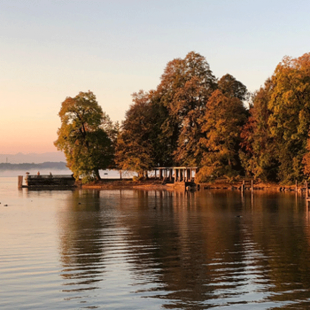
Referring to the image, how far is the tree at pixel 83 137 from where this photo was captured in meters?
85.9

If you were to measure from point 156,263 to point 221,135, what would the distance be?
5808cm

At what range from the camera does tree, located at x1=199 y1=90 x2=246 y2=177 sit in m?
75.8

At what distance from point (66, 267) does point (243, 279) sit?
6605 mm

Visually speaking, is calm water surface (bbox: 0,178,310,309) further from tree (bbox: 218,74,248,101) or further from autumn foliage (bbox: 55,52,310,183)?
tree (bbox: 218,74,248,101)

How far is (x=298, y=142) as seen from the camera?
6575 centimetres

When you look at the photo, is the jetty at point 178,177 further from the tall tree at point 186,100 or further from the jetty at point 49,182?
A: the jetty at point 49,182

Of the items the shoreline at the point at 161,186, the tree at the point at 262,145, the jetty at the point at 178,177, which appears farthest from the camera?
the jetty at the point at 178,177

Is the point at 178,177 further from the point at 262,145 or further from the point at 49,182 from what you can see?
the point at 49,182

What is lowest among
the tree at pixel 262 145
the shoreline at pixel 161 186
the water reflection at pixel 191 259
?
the water reflection at pixel 191 259

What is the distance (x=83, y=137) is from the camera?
88.0m

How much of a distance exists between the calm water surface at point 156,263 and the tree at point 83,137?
48639mm

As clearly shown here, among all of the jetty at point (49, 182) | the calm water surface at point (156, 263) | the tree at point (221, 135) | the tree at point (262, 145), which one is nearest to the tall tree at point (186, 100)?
the tree at point (221, 135)

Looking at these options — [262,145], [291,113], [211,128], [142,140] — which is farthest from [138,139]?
[291,113]

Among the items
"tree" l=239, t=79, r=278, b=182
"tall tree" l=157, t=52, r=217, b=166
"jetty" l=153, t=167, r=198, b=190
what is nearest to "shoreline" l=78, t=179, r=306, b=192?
"jetty" l=153, t=167, r=198, b=190
